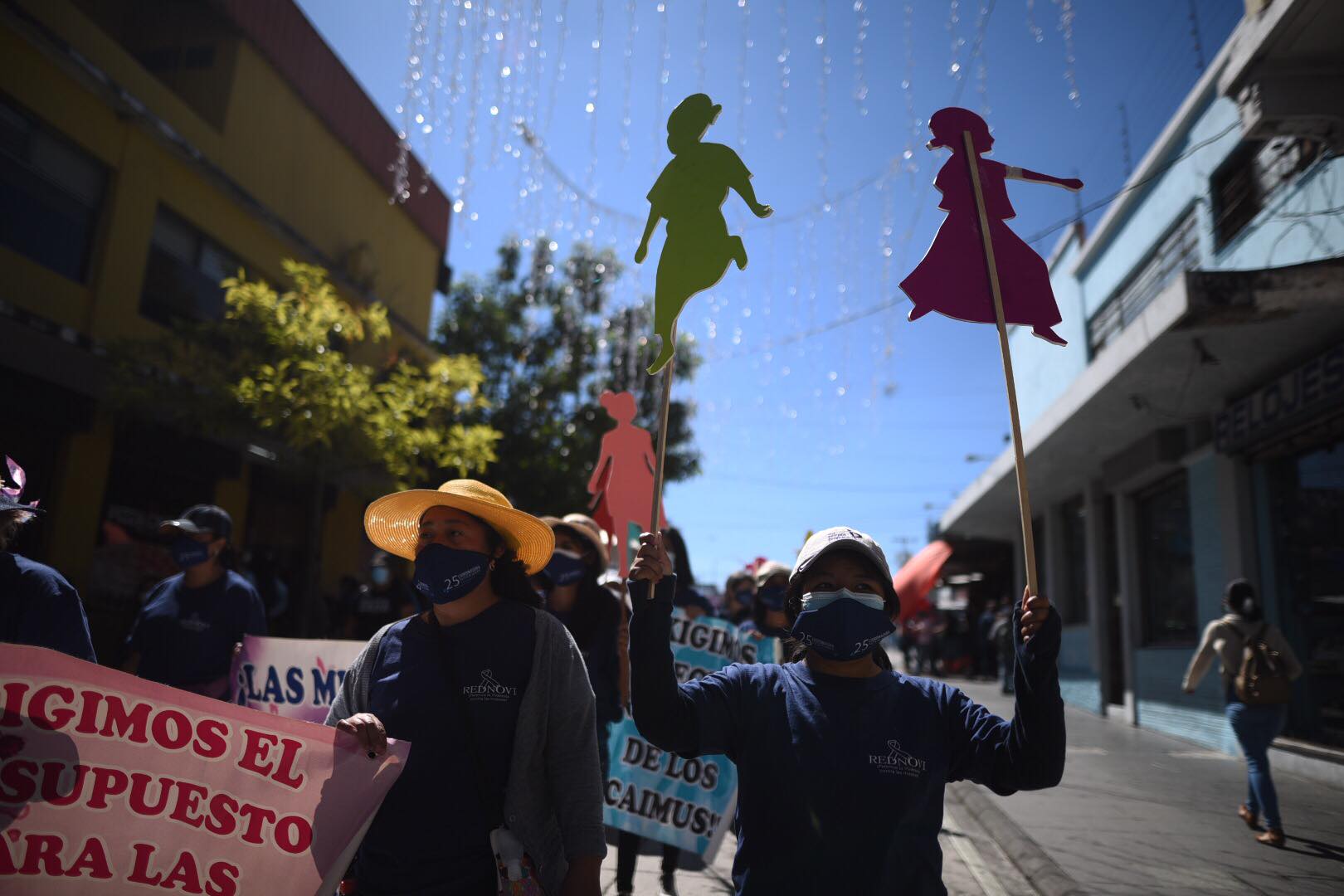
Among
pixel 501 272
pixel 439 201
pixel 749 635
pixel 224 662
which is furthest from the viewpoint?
pixel 439 201

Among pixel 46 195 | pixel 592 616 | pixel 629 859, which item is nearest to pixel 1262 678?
pixel 629 859

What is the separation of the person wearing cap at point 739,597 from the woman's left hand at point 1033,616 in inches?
219

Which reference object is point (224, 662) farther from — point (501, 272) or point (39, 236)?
point (501, 272)

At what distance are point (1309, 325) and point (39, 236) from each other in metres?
13.4

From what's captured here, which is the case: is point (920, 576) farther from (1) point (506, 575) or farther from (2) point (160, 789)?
(2) point (160, 789)

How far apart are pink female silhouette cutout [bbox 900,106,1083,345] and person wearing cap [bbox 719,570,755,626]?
5.24 metres

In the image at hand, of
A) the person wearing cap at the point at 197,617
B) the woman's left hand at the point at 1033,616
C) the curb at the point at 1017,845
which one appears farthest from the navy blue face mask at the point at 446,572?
the curb at the point at 1017,845

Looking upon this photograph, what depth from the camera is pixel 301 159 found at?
55.1ft

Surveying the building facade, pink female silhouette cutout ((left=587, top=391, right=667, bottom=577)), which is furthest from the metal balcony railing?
pink female silhouette cutout ((left=587, top=391, right=667, bottom=577))

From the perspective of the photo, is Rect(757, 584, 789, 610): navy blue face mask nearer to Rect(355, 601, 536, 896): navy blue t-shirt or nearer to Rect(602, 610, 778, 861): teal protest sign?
Rect(602, 610, 778, 861): teal protest sign

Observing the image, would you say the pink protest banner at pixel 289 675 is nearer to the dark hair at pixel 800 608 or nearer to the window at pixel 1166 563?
the dark hair at pixel 800 608

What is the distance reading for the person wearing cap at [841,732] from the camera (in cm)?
204

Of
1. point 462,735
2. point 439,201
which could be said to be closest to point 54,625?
point 462,735

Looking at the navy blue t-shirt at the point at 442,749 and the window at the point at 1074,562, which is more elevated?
the window at the point at 1074,562
